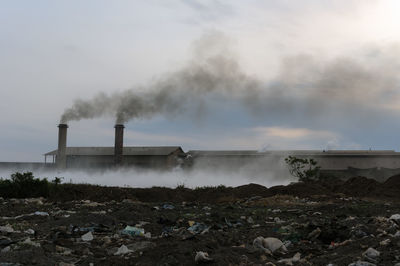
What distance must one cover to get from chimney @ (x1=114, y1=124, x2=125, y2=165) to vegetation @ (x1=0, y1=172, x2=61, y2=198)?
13.0 m

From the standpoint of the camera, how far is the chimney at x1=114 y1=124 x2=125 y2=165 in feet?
95.2

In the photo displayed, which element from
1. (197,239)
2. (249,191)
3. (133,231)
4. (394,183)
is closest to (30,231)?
(133,231)

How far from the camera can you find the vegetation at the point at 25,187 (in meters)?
15.6

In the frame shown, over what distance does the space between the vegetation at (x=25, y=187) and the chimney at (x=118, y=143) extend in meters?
13.0

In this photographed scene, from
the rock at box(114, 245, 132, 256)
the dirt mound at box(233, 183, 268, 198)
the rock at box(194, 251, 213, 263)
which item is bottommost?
the dirt mound at box(233, 183, 268, 198)

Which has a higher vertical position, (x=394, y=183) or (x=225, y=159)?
(x=225, y=159)

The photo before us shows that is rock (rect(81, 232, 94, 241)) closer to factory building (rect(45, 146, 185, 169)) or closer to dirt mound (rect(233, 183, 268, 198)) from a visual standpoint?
dirt mound (rect(233, 183, 268, 198))

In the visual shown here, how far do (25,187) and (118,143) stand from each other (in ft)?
44.5

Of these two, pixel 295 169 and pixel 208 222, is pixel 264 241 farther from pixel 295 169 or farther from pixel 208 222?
pixel 295 169

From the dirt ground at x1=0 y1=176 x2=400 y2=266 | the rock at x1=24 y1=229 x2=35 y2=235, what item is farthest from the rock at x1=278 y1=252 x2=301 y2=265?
the rock at x1=24 y1=229 x2=35 y2=235

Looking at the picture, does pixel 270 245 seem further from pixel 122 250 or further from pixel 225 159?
pixel 225 159

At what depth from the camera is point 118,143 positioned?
2919cm

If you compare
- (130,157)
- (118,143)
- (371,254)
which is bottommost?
(371,254)

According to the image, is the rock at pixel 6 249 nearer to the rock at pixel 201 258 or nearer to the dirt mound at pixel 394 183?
the rock at pixel 201 258
